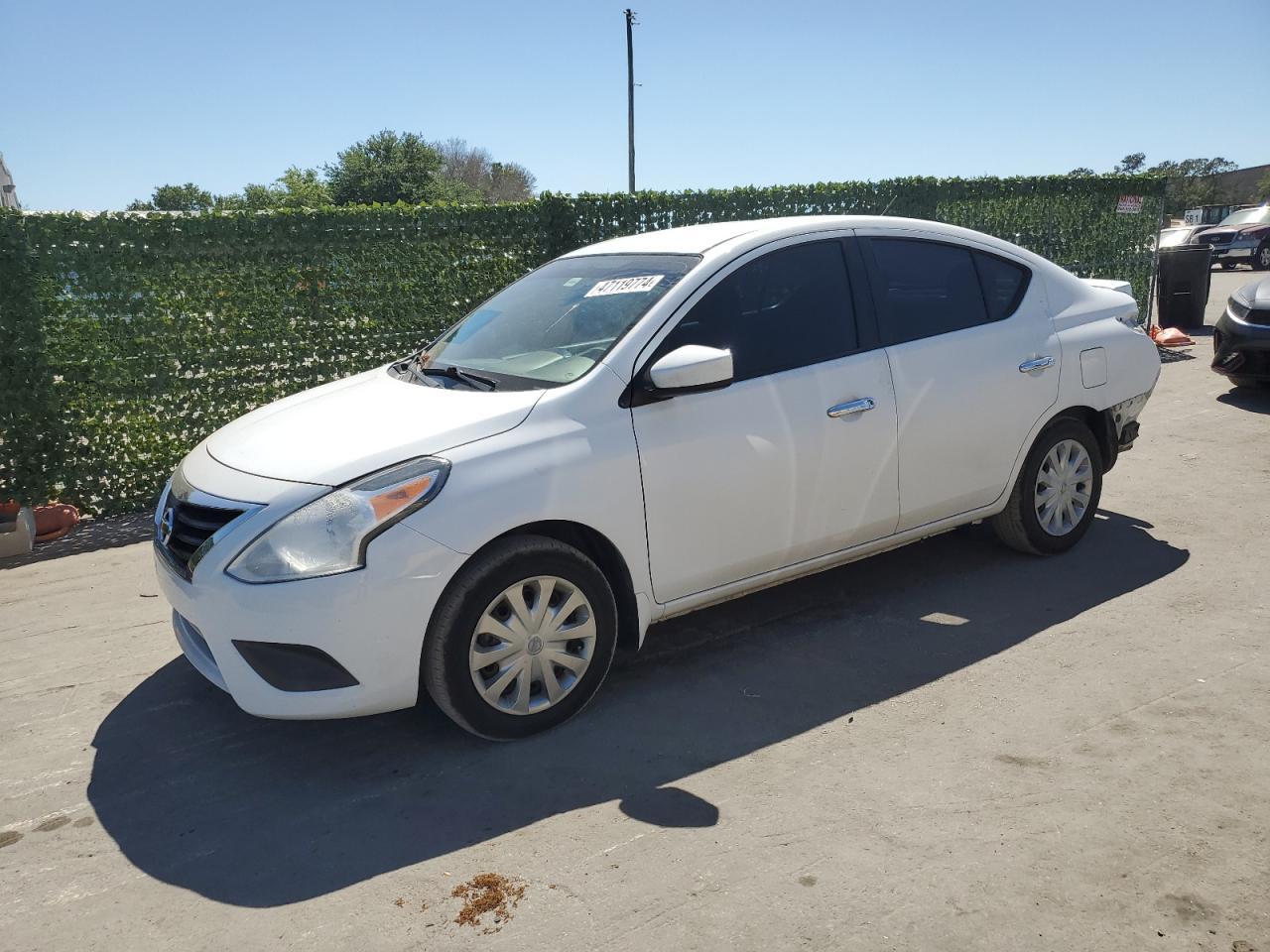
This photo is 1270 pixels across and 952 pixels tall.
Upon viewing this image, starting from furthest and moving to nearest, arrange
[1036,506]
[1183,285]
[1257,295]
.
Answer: [1183,285] → [1257,295] → [1036,506]

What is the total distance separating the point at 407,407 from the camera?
3973mm

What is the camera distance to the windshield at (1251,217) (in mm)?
29694

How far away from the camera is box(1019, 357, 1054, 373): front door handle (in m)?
5.02

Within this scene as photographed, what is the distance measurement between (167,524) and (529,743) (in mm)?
1632

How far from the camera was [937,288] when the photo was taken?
4.88 m

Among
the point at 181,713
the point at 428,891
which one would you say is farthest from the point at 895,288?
the point at 181,713

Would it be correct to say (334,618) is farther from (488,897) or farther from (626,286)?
(626,286)

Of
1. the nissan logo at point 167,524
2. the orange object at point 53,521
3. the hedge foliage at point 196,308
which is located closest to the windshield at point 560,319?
the nissan logo at point 167,524

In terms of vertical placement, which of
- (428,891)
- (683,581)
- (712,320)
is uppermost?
(712,320)

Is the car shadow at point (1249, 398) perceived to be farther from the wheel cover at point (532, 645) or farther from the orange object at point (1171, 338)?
the wheel cover at point (532, 645)

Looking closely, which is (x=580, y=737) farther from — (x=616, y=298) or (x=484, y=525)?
(x=616, y=298)

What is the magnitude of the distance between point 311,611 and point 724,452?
1668 millimetres

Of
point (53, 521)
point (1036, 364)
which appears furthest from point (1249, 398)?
point (53, 521)

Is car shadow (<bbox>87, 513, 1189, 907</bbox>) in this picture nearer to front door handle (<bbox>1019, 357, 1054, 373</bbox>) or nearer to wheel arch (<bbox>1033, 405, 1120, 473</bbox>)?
wheel arch (<bbox>1033, 405, 1120, 473</bbox>)
